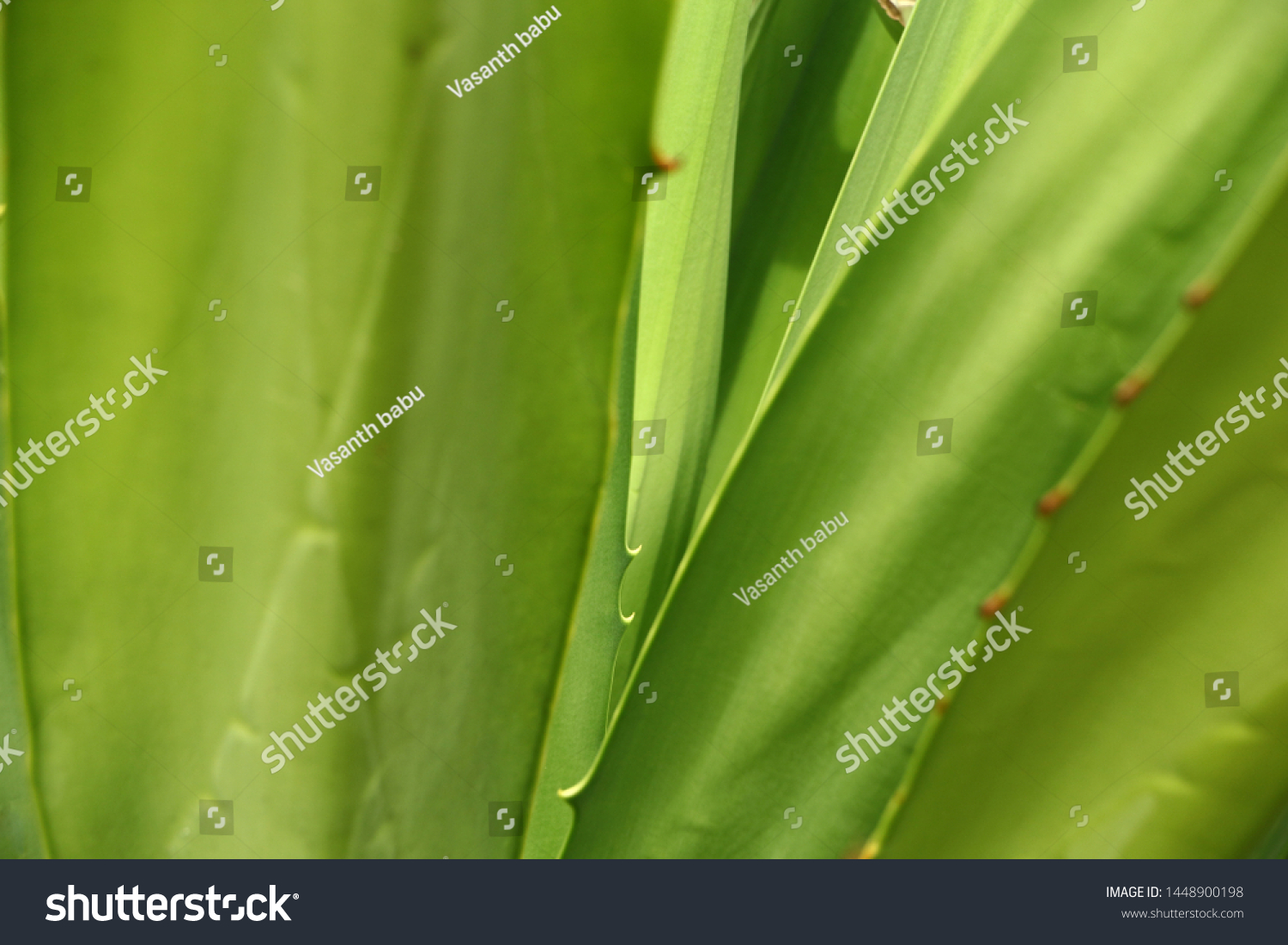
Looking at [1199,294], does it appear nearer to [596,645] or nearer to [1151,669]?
[1151,669]

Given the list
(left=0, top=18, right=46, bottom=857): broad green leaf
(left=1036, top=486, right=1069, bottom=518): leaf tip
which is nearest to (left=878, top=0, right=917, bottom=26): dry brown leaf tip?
(left=1036, top=486, right=1069, bottom=518): leaf tip

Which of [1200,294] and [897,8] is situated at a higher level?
[897,8]

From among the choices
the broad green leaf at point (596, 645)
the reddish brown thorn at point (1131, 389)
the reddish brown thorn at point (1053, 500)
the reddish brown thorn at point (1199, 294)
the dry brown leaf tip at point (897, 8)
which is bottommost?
the broad green leaf at point (596, 645)

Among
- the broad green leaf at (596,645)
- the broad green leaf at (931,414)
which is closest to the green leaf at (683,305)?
the broad green leaf at (596,645)

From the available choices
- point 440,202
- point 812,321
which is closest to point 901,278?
point 812,321

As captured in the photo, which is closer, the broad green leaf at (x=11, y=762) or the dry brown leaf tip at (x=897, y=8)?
the broad green leaf at (x=11, y=762)

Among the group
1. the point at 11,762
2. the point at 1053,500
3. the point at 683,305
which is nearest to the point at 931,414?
the point at 1053,500

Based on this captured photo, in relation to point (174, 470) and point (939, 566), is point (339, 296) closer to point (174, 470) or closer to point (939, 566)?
point (174, 470)

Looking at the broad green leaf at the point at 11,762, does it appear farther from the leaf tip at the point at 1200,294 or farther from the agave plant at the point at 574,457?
the leaf tip at the point at 1200,294
